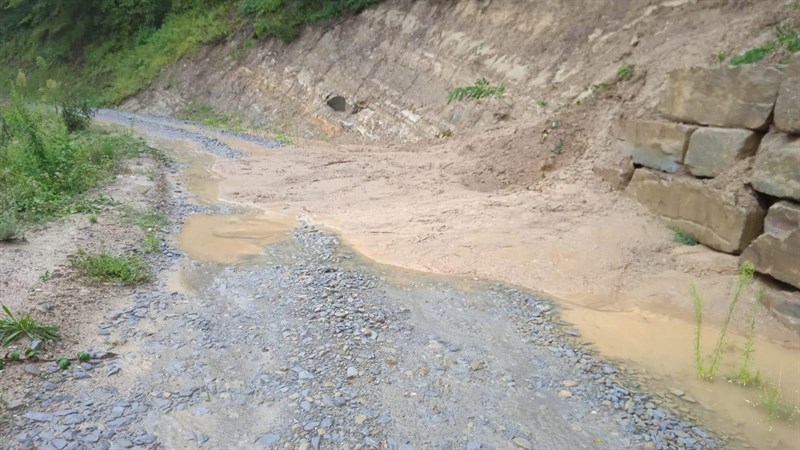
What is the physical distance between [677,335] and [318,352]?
3.23 m

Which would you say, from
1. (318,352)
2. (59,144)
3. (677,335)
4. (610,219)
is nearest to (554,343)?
(677,335)

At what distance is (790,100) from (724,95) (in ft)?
2.69

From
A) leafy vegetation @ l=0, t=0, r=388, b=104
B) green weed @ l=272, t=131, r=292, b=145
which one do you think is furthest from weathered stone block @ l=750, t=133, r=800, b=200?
leafy vegetation @ l=0, t=0, r=388, b=104

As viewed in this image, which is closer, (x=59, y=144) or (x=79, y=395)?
(x=79, y=395)

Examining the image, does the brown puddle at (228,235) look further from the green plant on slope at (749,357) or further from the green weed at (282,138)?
the green weed at (282,138)

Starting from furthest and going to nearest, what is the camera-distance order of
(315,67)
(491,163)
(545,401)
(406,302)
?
(315,67)
(491,163)
(406,302)
(545,401)

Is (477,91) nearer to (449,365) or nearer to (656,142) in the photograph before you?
(656,142)

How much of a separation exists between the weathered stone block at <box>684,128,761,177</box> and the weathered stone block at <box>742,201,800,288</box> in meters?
0.75

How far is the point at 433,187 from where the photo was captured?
380 inches

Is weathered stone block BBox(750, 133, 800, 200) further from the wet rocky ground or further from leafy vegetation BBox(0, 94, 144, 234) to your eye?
leafy vegetation BBox(0, 94, 144, 234)

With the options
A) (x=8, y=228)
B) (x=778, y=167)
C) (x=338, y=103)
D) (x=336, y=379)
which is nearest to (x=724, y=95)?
(x=778, y=167)

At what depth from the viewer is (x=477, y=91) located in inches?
487

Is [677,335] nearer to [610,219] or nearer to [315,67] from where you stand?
[610,219]

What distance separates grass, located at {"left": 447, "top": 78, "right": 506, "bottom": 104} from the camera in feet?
39.5
